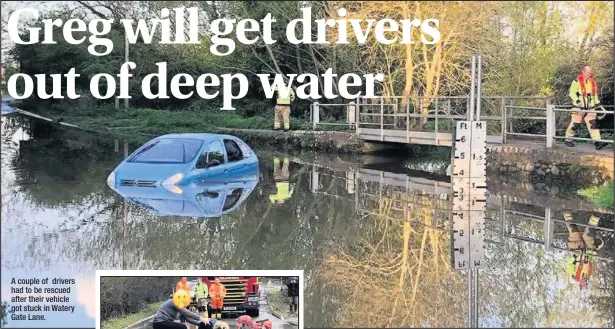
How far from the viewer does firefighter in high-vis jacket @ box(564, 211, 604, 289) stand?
3.65m

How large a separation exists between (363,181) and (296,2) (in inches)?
59.2

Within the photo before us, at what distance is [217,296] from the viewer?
332cm

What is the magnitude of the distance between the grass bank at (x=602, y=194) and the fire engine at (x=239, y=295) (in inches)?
77.9

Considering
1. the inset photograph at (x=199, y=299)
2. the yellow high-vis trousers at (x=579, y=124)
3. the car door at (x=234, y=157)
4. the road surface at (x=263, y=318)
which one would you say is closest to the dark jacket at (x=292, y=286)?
the inset photograph at (x=199, y=299)

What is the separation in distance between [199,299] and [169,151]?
1.14 m

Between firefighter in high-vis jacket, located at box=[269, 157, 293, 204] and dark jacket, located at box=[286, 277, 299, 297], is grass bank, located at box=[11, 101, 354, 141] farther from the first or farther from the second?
dark jacket, located at box=[286, 277, 299, 297]

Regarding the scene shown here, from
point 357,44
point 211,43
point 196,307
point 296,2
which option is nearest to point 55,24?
point 211,43

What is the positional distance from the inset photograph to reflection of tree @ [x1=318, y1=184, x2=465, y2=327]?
0.25 m

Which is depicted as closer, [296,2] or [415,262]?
[415,262]

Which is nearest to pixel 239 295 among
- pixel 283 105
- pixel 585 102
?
pixel 283 105

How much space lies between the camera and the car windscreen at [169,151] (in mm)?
4190

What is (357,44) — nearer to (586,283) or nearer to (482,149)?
(482,149)

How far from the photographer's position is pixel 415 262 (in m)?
3.75

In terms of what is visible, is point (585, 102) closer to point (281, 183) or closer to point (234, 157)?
point (281, 183)
